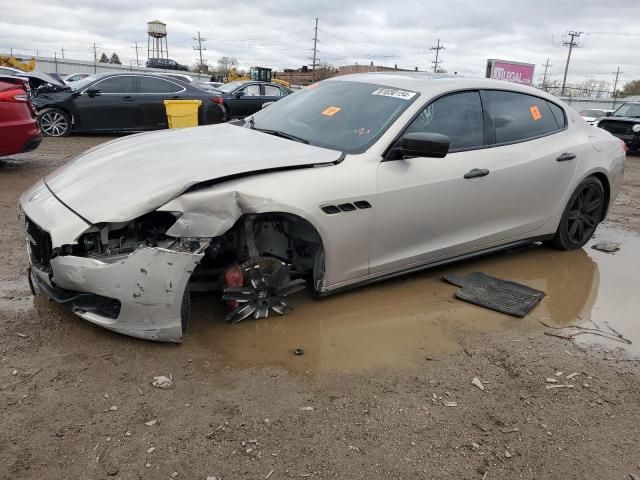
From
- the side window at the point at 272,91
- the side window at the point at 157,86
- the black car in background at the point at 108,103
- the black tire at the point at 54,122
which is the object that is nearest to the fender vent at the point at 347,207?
the black car in background at the point at 108,103

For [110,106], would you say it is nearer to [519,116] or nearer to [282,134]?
[282,134]

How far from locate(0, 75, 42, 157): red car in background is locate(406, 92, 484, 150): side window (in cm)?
554

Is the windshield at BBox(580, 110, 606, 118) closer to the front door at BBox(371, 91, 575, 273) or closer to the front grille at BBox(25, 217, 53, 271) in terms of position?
the front door at BBox(371, 91, 575, 273)

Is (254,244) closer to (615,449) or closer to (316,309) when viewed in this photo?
(316,309)

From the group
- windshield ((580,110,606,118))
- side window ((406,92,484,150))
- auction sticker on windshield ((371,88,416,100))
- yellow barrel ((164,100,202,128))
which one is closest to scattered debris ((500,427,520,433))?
side window ((406,92,484,150))

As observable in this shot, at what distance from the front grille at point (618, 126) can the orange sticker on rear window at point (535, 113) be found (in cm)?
1211

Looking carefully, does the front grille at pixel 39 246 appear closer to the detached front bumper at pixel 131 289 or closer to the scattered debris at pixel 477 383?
the detached front bumper at pixel 131 289

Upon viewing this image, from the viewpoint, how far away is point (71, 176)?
333cm

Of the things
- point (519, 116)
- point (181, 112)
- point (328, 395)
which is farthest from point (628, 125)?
point (328, 395)

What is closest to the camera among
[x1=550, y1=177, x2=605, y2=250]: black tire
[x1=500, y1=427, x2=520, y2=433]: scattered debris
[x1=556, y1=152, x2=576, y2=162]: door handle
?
[x1=500, y1=427, x2=520, y2=433]: scattered debris

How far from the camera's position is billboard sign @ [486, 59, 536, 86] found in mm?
19375

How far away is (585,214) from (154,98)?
969 cm

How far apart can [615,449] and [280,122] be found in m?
3.06

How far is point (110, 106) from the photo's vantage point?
11.5 meters
